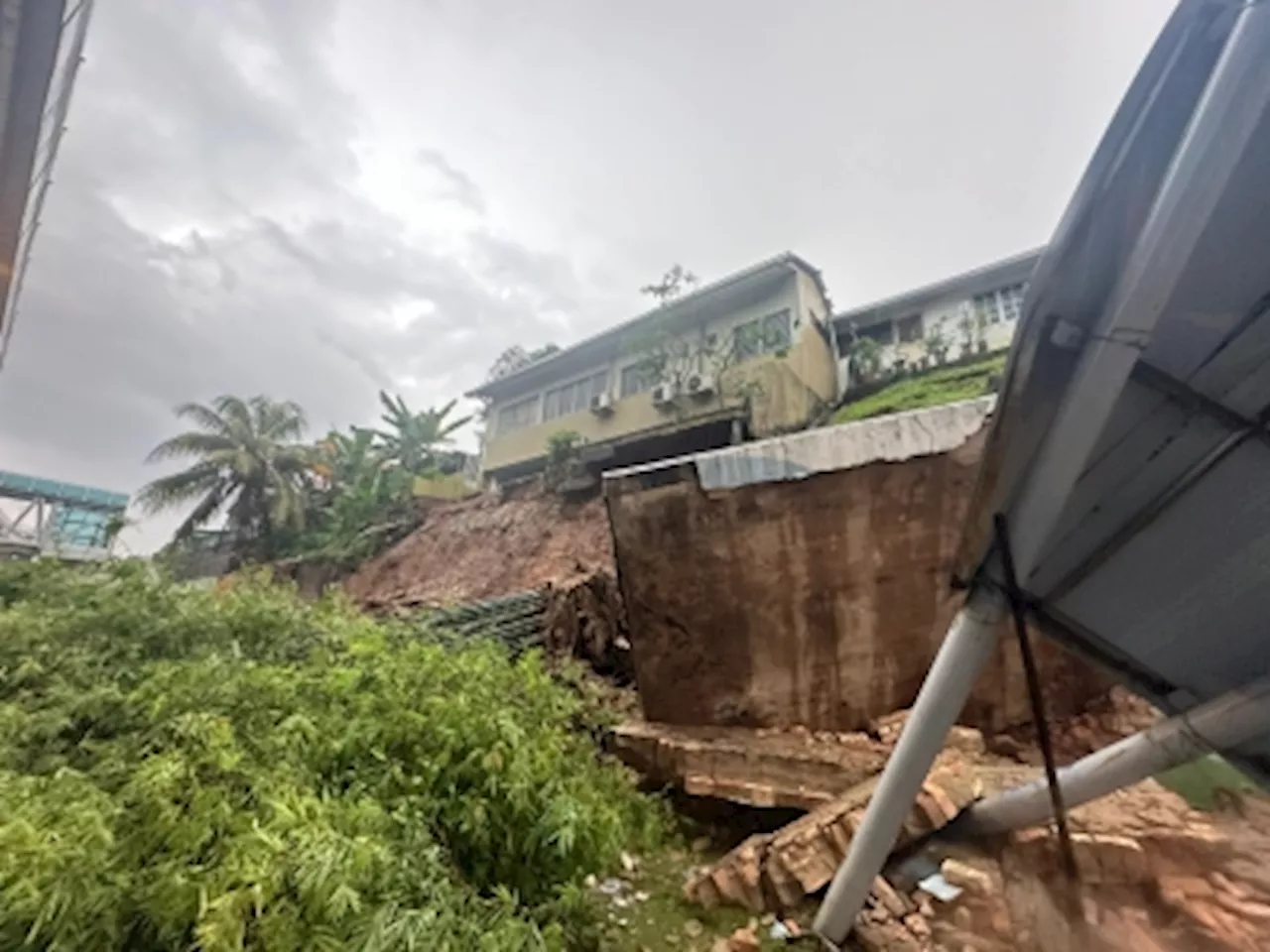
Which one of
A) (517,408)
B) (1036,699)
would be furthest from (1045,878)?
(517,408)

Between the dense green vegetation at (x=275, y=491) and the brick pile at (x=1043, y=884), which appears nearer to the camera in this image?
the brick pile at (x=1043, y=884)

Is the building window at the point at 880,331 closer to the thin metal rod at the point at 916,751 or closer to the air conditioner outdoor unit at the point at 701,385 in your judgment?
the air conditioner outdoor unit at the point at 701,385

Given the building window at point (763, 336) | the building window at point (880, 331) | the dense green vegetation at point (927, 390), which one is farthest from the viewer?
the building window at point (880, 331)

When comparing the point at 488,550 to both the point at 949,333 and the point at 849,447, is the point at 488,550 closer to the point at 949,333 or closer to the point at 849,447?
the point at 849,447

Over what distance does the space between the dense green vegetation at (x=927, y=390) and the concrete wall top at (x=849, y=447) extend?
5402 millimetres

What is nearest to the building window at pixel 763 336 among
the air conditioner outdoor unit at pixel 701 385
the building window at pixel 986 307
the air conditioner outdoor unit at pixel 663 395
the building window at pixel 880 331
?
the air conditioner outdoor unit at pixel 701 385

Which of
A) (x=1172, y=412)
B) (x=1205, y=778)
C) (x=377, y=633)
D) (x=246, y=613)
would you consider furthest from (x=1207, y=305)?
(x=246, y=613)

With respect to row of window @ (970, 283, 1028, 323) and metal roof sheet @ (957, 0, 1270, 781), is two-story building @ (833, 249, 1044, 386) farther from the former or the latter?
metal roof sheet @ (957, 0, 1270, 781)

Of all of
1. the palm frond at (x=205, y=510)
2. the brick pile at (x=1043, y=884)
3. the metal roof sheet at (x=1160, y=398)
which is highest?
the palm frond at (x=205, y=510)

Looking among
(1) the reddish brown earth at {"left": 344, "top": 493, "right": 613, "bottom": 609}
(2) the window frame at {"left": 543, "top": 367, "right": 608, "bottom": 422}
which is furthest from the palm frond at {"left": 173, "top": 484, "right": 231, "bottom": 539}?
(2) the window frame at {"left": 543, "top": 367, "right": 608, "bottom": 422}

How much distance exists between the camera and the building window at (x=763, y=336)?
11.2m

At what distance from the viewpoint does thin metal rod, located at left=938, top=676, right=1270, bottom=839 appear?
204 cm

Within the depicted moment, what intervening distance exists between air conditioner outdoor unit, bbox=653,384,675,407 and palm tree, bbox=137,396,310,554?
967 centimetres

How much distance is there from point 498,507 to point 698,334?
571cm
